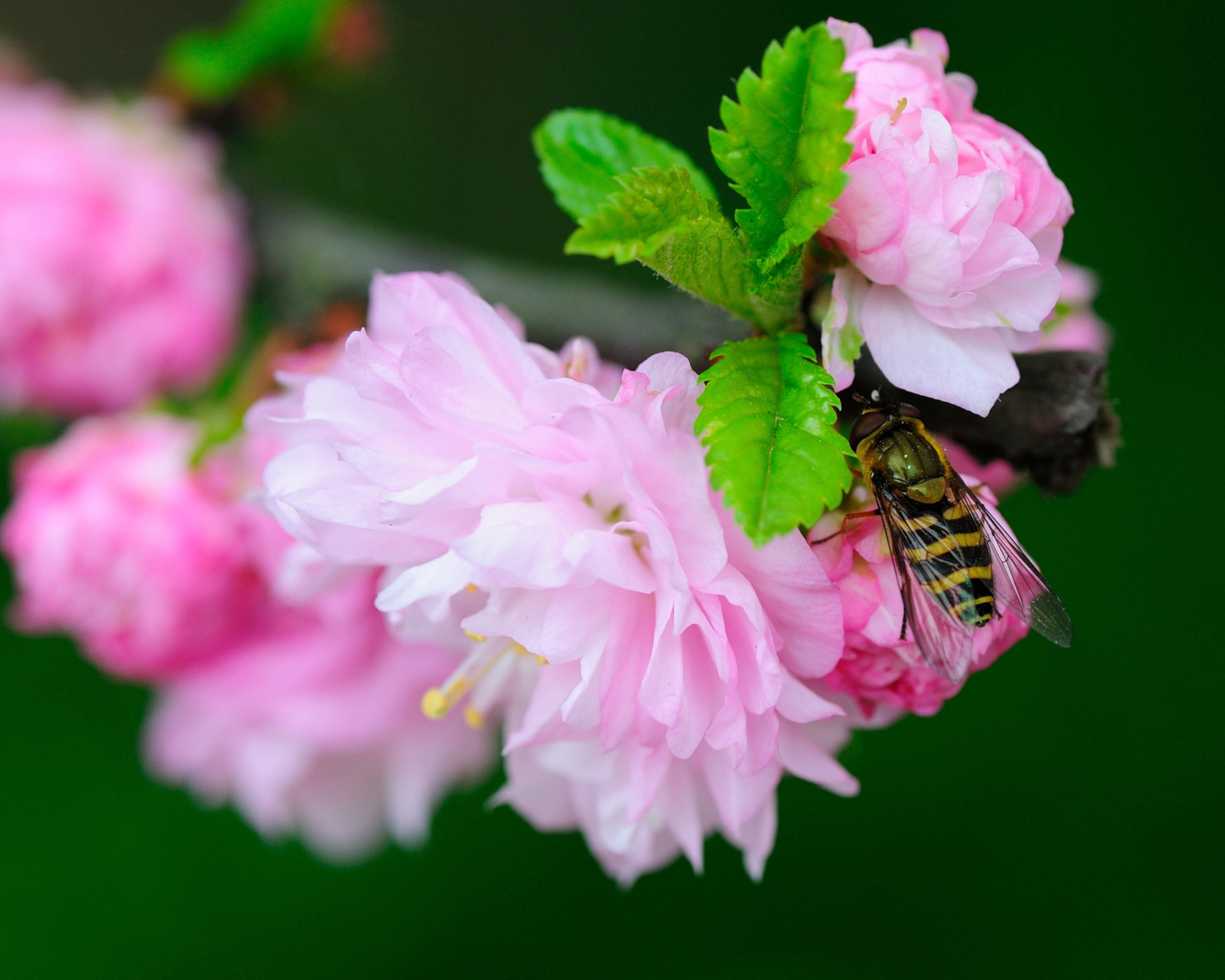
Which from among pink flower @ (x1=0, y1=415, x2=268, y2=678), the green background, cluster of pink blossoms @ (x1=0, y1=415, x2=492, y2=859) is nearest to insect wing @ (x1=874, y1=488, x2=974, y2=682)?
Answer: cluster of pink blossoms @ (x1=0, y1=415, x2=492, y2=859)

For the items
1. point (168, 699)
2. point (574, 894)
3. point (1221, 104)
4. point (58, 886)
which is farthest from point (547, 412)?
point (58, 886)

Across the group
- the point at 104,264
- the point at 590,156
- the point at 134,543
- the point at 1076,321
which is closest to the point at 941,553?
the point at 590,156

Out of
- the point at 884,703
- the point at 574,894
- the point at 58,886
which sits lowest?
the point at 58,886

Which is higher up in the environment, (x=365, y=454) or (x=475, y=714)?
(x=365, y=454)

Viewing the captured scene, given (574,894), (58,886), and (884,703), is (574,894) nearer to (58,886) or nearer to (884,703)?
(58,886)

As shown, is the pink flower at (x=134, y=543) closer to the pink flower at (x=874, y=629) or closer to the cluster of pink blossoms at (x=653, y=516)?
the cluster of pink blossoms at (x=653, y=516)

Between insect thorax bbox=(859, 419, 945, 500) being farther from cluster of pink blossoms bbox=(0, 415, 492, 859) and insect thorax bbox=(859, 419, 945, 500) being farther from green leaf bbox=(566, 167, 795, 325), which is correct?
cluster of pink blossoms bbox=(0, 415, 492, 859)
